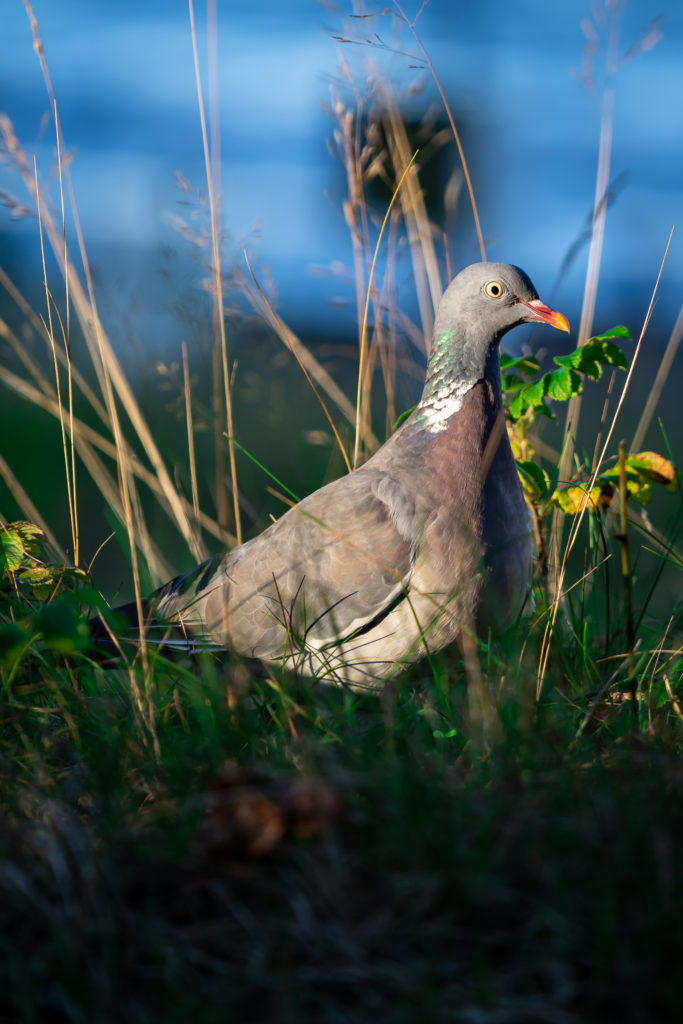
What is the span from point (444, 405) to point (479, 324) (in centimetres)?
28

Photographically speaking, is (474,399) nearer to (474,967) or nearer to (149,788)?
(149,788)

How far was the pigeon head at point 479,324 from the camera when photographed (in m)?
2.86

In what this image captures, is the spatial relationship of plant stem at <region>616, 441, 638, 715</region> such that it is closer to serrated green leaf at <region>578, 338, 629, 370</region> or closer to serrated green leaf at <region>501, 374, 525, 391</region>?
serrated green leaf at <region>578, 338, 629, 370</region>

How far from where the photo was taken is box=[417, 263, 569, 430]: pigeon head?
286cm

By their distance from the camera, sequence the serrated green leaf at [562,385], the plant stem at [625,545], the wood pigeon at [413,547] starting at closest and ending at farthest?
the plant stem at [625,545] < the serrated green leaf at [562,385] < the wood pigeon at [413,547]

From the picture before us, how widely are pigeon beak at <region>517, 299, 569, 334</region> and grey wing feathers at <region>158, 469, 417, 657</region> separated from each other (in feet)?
2.29

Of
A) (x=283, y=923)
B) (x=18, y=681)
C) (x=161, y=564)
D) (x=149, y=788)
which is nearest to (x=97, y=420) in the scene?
(x=161, y=564)

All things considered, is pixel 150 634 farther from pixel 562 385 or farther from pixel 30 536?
pixel 562 385

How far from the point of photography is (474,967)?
1214 millimetres

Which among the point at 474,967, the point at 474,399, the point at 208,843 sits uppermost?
the point at 474,399

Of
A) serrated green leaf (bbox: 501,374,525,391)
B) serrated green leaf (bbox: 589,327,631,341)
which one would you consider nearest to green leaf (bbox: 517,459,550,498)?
serrated green leaf (bbox: 501,374,525,391)

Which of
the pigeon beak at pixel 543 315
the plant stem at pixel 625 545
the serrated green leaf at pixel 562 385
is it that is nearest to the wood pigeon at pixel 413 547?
the pigeon beak at pixel 543 315

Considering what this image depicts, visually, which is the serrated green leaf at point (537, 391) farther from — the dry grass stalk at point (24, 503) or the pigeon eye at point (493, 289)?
the dry grass stalk at point (24, 503)

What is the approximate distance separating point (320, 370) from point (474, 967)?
7.81 ft
